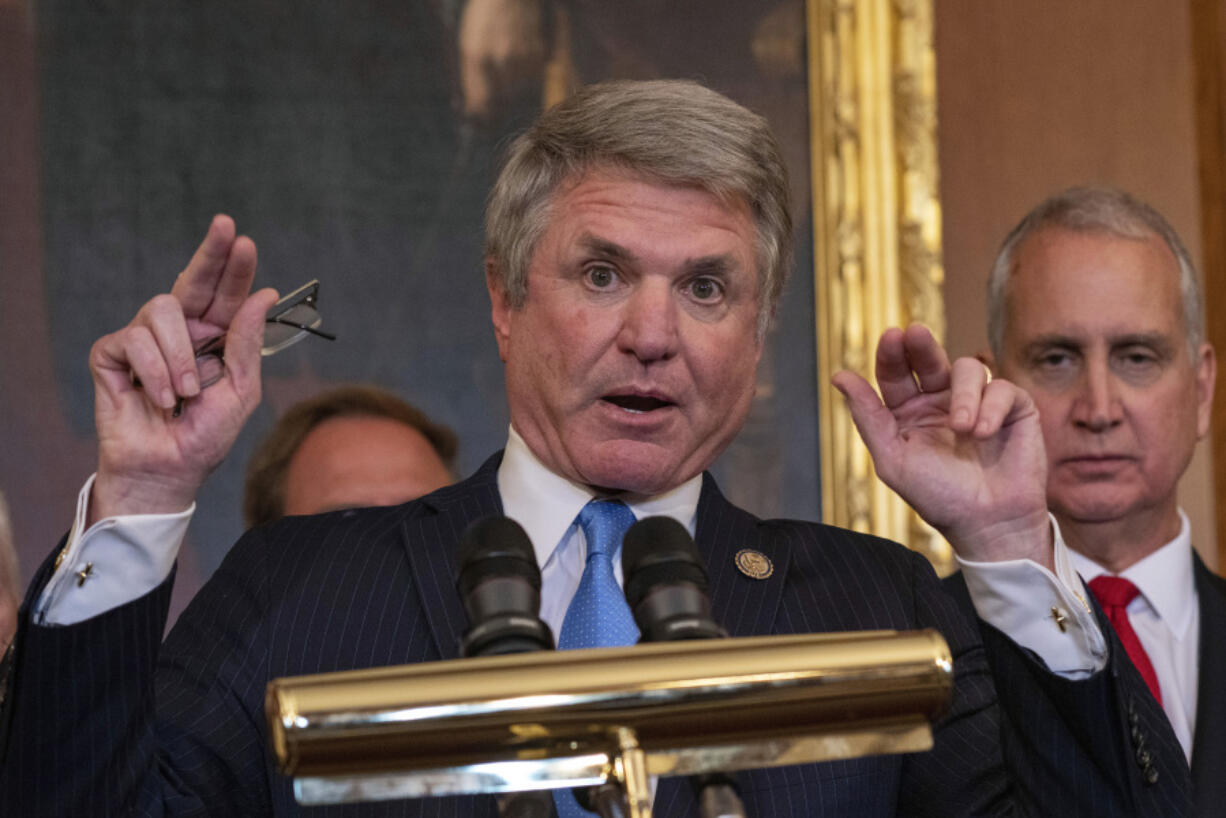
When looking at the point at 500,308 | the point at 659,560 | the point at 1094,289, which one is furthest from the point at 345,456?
the point at 659,560

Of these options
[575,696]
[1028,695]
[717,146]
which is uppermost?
[717,146]

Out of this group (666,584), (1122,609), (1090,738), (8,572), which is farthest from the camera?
(8,572)

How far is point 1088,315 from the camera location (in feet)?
10.0

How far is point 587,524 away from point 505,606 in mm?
956

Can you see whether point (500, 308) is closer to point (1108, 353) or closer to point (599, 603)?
point (599, 603)

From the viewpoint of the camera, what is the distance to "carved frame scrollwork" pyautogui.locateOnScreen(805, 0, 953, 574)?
11.4ft

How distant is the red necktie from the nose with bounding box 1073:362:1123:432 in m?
0.30

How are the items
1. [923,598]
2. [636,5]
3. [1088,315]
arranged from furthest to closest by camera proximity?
[636,5]
[1088,315]
[923,598]

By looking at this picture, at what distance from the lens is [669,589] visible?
1.15m

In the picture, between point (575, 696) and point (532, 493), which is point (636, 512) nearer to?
point (532, 493)

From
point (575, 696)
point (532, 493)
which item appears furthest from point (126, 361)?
point (575, 696)

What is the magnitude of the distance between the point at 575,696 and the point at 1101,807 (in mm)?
1028

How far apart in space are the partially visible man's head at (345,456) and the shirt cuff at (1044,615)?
1698 millimetres

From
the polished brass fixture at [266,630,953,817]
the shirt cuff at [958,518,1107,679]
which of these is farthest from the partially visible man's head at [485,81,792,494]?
the polished brass fixture at [266,630,953,817]
